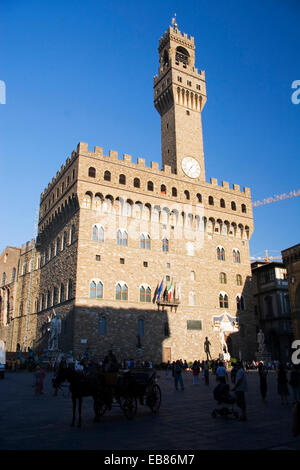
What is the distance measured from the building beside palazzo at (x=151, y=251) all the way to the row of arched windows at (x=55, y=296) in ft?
0.30

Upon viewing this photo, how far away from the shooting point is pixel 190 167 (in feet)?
125

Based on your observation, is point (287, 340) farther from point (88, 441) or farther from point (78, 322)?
point (88, 441)

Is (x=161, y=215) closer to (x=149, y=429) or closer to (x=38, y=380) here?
(x=38, y=380)

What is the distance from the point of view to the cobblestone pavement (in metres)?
6.78

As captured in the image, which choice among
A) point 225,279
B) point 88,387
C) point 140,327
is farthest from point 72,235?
point 88,387

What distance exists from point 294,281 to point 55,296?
75.8 ft

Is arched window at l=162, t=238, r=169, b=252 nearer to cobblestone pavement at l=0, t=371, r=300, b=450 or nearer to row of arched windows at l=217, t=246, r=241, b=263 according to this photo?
row of arched windows at l=217, t=246, r=241, b=263

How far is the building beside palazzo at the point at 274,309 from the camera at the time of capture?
43844 millimetres

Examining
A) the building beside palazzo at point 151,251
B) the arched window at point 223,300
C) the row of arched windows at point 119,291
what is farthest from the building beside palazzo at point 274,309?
the row of arched windows at point 119,291

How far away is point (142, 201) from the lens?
33531mm

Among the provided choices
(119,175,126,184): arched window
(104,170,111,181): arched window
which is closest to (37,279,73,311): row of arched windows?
(104,170,111,181): arched window

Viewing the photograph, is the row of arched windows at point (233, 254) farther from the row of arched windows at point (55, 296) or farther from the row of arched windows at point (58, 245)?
the row of arched windows at point (55, 296)
